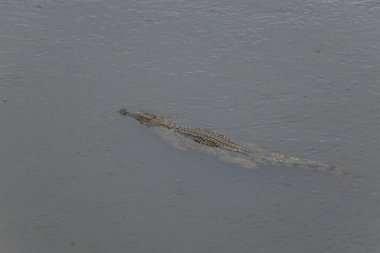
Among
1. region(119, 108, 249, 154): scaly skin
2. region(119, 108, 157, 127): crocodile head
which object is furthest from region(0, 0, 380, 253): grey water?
region(119, 108, 249, 154): scaly skin

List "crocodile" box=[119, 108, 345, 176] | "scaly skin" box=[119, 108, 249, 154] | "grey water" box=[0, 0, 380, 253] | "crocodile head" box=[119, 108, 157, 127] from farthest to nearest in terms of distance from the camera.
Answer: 1. "crocodile head" box=[119, 108, 157, 127]
2. "scaly skin" box=[119, 108, 249, 154]
3. "crocodile" box=[119, 108, 345, 176]
4. "grey water" box=[0, 0, 380, 253]

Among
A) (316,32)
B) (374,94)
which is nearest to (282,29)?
(316,32)

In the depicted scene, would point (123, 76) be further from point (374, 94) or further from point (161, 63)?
point (374, 94)

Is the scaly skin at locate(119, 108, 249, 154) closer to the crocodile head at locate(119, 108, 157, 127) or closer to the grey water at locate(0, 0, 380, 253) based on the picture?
the crocodile head at locate(119, 108, 157, 127)

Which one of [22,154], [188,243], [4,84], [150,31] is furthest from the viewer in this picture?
[150,31]

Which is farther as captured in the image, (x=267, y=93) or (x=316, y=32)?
(x=316, y=32)

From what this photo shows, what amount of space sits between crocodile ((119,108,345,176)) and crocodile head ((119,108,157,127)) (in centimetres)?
2

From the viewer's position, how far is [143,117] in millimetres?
14797

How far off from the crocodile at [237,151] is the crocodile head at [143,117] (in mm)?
24

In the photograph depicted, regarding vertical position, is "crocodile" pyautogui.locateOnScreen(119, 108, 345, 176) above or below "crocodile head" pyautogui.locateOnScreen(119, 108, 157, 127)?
below

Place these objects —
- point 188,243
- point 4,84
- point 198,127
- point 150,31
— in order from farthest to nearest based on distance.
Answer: point 150,31, point 4,84, point 198,127, point 188,243

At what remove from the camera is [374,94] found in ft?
50.6

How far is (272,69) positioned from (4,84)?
257 inches

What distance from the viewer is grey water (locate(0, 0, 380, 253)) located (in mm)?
12227
